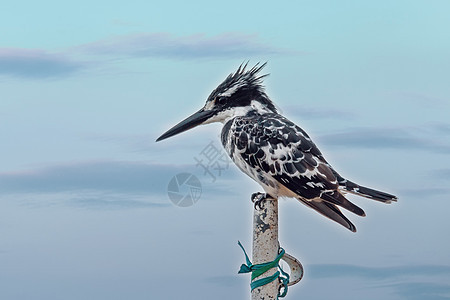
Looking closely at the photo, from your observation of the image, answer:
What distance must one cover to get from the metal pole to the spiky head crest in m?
1.07

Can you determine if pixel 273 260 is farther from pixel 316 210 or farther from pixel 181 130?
pixel 181 130

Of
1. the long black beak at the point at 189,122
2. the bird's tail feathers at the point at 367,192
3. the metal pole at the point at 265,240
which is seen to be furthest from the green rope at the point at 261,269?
the long black beak at the point at 189,122

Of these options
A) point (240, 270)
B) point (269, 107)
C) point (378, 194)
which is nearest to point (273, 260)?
point (240, 270)

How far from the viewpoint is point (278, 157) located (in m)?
6.20

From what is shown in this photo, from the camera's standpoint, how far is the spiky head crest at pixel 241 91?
666 centimetres

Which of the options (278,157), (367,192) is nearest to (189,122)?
(278,157)

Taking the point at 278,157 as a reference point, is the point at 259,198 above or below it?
below

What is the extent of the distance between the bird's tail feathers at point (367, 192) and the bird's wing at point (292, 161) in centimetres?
11

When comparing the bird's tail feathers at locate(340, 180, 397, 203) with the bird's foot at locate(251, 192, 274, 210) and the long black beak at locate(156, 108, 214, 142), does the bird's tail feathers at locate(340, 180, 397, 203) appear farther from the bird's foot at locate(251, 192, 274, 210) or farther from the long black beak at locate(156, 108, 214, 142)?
the long black beak at locate(156, 108, 214, 142)

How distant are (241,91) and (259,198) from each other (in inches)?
41.2

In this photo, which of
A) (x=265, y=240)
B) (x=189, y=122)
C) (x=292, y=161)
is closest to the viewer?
(x=265, y=240)

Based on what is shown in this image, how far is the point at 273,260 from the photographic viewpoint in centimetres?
600

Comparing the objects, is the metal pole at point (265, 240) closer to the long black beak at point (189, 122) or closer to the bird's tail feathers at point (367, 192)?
the bird's tail feathers at point (367, 192)

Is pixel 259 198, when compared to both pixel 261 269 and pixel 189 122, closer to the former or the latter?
pixel 261 269
